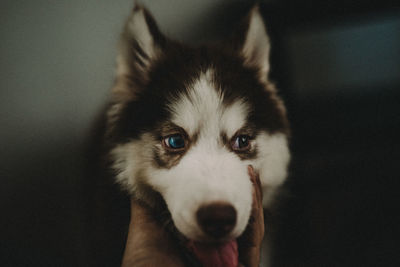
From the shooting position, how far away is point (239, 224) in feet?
3.12

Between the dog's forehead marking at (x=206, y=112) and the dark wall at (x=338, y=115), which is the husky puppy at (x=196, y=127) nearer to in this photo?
the dog's forehead marking at (x=206, y=112)

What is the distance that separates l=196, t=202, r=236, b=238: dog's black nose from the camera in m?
0.90

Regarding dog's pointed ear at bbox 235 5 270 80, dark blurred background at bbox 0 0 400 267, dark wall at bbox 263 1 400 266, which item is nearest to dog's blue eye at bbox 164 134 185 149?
dog's pointed ear at bbox 235 5 270 80

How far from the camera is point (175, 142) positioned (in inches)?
47.4

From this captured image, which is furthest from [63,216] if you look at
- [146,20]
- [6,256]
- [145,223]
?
[146,20]

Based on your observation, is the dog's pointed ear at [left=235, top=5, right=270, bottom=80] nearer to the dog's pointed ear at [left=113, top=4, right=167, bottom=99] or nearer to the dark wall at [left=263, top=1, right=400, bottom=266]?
the dog's pointed ear at [left=113, top=4, right=167, bottom=99]

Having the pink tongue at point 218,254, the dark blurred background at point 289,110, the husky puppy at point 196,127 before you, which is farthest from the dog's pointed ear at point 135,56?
the pink tongue at point 218,254

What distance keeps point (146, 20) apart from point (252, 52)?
568 mm

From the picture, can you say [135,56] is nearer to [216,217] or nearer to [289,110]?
[216,217]

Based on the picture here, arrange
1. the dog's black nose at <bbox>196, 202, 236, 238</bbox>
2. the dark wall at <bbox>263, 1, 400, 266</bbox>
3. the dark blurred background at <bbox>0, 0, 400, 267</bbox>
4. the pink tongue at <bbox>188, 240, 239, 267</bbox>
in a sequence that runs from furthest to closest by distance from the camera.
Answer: the dark wall at <bbox>263, 1, 400, 266</bbox> < the dark blurred background at <bbox>0, 0, 400, 267</bbox> < the pink tongue at <bbox>188, 240, 239, 267</bbox> < the dog's black nose at <bbox>196, 202, 236, 238</bbox>

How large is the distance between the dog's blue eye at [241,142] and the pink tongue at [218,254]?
1.31 ft

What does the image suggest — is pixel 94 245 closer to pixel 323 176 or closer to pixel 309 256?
pixel 309 256

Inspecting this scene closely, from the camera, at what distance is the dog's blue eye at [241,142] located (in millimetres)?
1235

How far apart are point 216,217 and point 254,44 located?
3.15 feet
